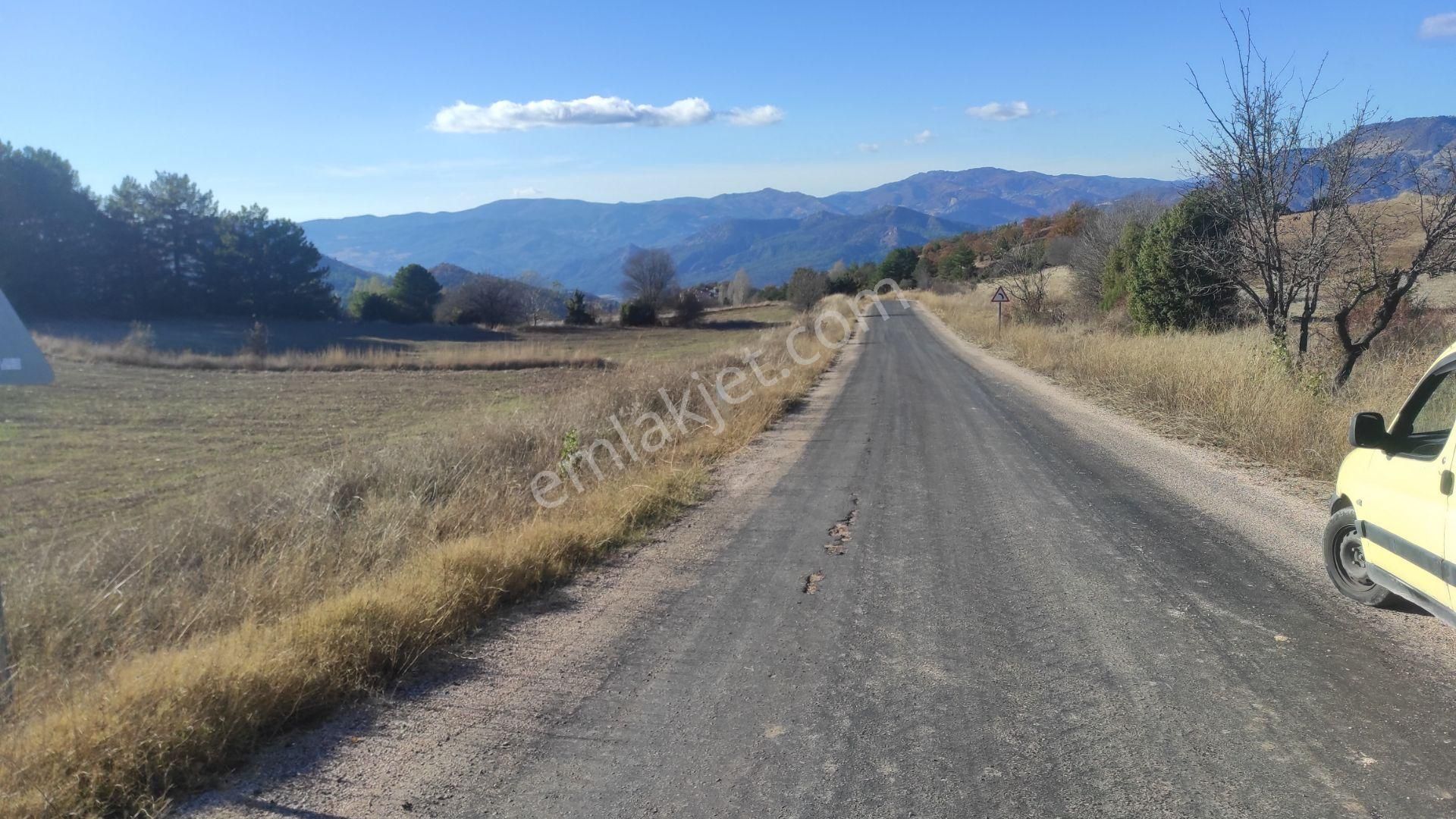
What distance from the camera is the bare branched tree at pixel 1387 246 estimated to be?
10758 mm

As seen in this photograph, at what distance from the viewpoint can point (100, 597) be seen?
518 centimetres

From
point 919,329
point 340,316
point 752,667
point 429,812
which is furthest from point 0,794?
point 340,316

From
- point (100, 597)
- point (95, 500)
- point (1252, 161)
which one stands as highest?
point (1252, 161)

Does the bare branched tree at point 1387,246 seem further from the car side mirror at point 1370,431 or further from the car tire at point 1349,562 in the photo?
the car side mirror at point 1370,431

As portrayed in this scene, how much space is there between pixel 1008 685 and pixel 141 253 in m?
59.7

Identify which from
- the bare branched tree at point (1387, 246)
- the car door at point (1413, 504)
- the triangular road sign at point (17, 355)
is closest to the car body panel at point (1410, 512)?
the car door at point (1413, 504)

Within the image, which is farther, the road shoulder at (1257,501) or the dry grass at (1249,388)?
the dry grass at (1249,388)

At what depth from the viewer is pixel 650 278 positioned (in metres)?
79.2

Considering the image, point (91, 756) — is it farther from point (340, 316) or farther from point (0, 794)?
point (340, 316)

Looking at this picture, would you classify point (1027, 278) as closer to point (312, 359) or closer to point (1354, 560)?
point (312, 359)

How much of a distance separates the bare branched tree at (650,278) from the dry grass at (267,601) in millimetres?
69113

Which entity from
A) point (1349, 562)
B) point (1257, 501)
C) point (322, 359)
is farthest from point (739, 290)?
point (1349, 562)

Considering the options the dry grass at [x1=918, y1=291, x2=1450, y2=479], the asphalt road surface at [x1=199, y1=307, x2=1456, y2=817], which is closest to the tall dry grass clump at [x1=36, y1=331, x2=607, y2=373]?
the dry grass at [x1=918, y1=291, x2=1450, y2=479]

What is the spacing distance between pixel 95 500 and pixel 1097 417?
574 inches
